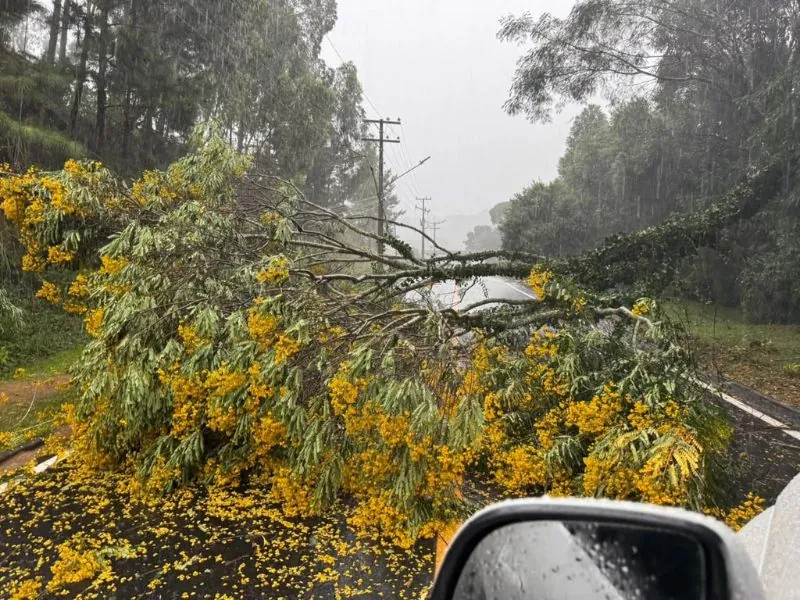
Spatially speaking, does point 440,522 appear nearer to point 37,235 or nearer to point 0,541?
point 0,541

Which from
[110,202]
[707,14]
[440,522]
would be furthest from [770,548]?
[707,14]

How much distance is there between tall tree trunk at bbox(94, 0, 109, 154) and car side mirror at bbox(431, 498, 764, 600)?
18200mm

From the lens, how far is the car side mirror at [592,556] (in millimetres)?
775

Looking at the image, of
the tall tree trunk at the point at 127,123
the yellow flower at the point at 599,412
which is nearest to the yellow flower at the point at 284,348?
the yellow flower at the point at 599,412

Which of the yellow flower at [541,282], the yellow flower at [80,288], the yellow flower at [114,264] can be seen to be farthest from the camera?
the yellow flower at [541,282]

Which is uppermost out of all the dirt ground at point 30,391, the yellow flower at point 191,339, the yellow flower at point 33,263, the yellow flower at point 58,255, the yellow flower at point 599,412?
the yellow flower at point 58,255

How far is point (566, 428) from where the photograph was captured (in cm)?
504

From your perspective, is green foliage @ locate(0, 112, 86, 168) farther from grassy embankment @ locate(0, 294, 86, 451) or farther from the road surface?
the road surface

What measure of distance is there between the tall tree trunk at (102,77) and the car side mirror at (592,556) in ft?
59.7

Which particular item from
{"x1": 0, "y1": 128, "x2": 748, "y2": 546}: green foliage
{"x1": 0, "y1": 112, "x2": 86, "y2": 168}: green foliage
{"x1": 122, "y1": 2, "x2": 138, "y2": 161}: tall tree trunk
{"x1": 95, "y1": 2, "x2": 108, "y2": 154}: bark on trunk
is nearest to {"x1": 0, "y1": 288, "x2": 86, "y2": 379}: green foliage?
{"x1": 0, "y1": 112, "x2": 86, "y2": 168}: green foliage

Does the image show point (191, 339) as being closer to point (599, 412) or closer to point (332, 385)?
point (332, 385)

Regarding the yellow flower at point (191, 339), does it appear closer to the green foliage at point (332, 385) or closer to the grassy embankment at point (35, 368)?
the green foliage at point (332, 385)

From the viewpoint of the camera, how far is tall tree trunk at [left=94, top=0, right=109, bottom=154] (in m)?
15.4

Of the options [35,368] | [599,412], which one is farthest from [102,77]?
[599,412]
